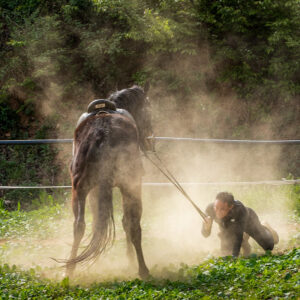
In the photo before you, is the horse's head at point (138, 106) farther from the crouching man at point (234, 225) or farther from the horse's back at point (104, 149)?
the crouching man at point (234, 225)

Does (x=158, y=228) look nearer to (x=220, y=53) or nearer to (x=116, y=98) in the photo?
(x=116, y=98)

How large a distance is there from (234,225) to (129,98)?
2.18 metres

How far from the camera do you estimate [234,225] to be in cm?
505

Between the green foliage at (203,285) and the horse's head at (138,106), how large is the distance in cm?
193

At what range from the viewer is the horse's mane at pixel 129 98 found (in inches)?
195

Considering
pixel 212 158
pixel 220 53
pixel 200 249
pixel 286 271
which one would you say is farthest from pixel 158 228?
pixel 220 53

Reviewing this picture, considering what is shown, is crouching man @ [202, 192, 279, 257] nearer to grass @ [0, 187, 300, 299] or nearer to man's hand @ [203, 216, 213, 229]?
man's hand @ [203, 216, 213, 229]

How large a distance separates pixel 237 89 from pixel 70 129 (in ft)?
17.9

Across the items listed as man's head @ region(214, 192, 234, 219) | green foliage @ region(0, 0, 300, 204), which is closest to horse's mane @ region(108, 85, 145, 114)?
man's head @ region(214, 192, 234, 219)

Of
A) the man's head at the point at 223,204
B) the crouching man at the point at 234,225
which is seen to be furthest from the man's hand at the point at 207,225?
the man's head at the point at 223,204

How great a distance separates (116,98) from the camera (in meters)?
4.93

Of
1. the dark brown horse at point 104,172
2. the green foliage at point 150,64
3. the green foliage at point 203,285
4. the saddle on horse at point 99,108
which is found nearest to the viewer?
the green foliage at point 203,285

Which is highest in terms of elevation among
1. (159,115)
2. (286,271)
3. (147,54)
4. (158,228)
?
(147,54)

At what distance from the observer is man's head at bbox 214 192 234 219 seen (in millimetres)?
4969
